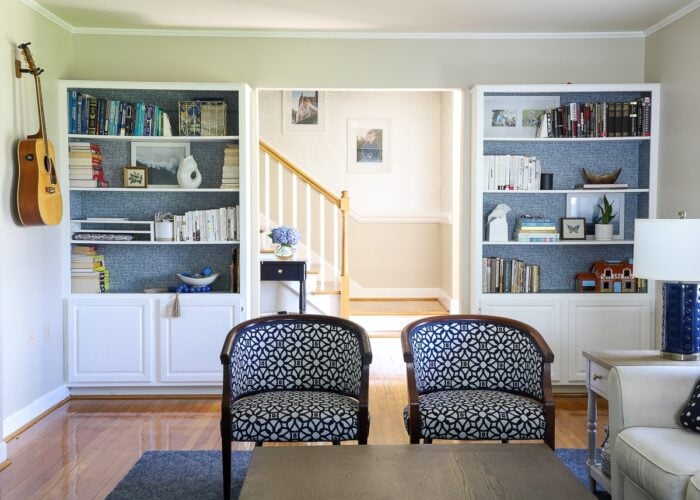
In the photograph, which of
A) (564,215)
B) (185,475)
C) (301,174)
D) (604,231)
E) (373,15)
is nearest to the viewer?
(185,475)

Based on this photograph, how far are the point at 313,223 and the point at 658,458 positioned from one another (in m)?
5.60

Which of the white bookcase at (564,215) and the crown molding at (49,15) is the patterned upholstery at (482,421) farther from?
the crown molding at (49,15)

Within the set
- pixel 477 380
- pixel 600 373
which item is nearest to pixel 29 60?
pixel 477 380

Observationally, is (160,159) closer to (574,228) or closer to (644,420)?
(574,228)

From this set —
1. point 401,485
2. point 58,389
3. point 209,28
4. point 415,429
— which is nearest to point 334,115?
point 209,28

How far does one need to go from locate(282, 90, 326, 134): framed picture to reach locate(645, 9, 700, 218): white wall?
3948mm

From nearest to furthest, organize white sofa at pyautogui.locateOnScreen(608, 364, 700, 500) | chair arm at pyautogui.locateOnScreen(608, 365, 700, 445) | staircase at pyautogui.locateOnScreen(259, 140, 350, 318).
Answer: white sofa at pyautogui.locateOnScreen(608, 364, 700, 500)
chair arm at pyautogui.locateOnScreen(608, 365, 700, 445)
staircase at pyautogui.locateOnScreen(259, 140, 350, 318)

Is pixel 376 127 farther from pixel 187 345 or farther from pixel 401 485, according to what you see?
pixel 401 485

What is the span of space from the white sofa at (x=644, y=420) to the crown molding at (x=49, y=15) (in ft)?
12.7

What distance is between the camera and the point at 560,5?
443cm

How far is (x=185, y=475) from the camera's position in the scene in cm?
357

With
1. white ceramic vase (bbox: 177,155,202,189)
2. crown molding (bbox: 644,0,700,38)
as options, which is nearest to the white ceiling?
crown molding (bbox: 644,0,700,38)

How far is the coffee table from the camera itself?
223cm

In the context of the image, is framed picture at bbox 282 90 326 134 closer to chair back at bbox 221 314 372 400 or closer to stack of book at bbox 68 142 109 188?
stack of book at bbox 68 142 109 188
